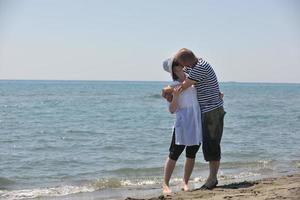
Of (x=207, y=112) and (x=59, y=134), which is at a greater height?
(x=207, y=112)

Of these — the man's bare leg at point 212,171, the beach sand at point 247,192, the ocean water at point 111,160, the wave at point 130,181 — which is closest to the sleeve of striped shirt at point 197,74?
the man's bare leg at point 212,171

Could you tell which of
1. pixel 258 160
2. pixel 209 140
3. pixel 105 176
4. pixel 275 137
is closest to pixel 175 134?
pixel 209 140

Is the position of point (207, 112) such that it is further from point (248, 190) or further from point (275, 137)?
point (275, 137)

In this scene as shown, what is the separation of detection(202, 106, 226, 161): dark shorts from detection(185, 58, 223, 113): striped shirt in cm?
7

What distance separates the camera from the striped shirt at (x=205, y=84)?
5.83 metres

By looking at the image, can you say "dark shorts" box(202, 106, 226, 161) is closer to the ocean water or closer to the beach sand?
the beach sand

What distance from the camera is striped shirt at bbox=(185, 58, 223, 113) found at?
5832 millimetres

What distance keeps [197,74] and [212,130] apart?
2.18 feet

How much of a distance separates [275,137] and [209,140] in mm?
9223

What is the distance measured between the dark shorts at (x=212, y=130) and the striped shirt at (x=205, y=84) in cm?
7

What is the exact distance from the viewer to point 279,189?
5641 millimetres

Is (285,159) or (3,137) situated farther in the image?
(3,137)

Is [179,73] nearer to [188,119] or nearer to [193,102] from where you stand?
[193,102]

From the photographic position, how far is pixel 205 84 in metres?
5.91
